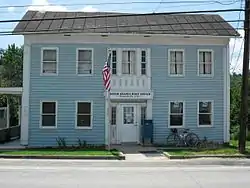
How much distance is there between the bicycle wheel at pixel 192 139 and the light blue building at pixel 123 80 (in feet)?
2.02

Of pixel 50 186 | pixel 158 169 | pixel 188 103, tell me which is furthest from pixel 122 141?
pixel 50 186

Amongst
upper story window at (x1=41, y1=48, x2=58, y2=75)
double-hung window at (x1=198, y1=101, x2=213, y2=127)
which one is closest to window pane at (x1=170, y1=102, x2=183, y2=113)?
double-hung window at (x1=198, y1=101, x2=213, y2=127)

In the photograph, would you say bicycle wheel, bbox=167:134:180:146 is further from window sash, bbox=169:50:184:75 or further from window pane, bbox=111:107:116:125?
window sash, bbox=169:50:184:75

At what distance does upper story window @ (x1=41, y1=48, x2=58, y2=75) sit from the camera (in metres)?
25.6

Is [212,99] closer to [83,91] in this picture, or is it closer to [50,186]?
[83,91]

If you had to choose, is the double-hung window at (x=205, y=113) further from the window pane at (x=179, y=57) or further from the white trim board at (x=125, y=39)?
the white trim board at (x=125, y=39)

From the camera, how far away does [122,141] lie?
26.2m

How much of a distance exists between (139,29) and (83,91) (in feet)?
15.6

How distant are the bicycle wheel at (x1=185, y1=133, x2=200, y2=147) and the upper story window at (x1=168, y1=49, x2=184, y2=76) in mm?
3558

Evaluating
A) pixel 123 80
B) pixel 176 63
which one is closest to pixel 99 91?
pixel 123 80

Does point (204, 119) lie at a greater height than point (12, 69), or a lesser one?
lesser

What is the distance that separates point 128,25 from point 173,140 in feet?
23.5

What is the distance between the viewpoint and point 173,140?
26.0 meters

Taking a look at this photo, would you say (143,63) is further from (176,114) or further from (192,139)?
(192,139)
